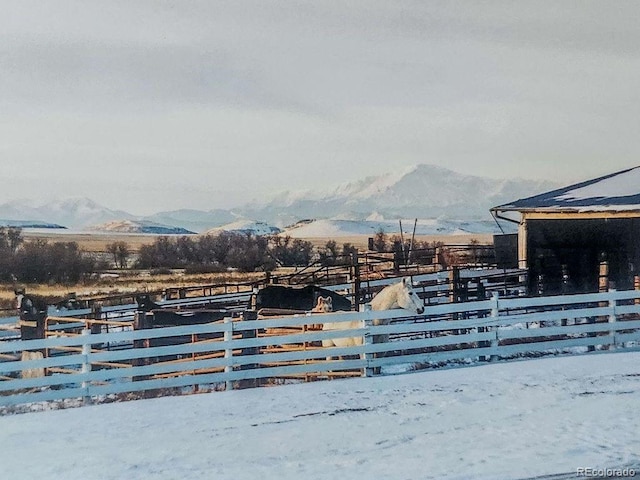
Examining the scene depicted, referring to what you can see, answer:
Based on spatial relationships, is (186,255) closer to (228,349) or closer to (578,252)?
(578,252)

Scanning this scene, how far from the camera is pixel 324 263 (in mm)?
29141

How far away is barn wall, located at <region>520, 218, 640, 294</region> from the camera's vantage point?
61.7ft

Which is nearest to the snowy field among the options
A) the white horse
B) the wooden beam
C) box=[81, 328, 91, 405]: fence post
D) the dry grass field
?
box=[81, 328, 91, 405]: fence post

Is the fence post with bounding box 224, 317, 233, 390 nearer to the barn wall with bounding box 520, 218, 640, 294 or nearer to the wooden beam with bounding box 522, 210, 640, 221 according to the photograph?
Result: the barn wall with bounding box 520, 218, 640, 294

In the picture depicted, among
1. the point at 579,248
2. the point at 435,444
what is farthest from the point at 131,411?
the point at 579,248

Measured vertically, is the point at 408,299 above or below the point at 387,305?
above

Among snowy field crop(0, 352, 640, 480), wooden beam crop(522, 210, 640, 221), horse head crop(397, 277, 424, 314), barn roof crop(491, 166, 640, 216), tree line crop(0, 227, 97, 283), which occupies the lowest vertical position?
snowy field crop(0, 352, 640, 480)

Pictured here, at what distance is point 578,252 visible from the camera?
64.4 feet

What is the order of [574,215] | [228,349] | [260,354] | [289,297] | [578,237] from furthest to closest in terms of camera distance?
[578,237]
[574,215]
[289,297]
[260,354]
[228,349]

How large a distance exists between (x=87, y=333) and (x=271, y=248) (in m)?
20.7

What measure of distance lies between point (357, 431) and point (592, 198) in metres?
14.3

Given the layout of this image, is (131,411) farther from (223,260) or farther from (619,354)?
(223,260)

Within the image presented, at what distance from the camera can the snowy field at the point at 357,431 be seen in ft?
21.2

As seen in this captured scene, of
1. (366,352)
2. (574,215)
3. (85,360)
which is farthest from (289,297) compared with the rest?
(85,360)
